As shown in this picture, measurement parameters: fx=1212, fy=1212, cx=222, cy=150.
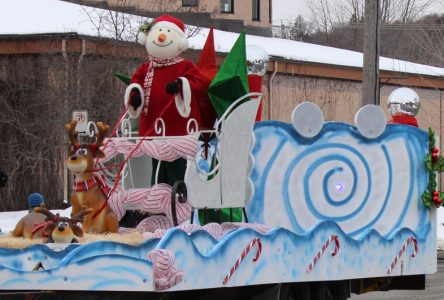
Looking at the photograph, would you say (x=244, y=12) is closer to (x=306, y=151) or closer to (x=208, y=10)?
(x=208, y=10)

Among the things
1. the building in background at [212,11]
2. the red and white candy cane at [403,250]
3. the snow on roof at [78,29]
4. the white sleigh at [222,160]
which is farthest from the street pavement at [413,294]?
the building in background at [212,11]

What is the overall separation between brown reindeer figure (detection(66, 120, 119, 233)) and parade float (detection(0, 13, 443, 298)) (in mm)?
12

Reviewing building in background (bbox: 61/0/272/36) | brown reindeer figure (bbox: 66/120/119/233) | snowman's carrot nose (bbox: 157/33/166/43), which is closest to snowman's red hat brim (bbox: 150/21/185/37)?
snowman's carrot nose (bbox: 157/33/166/43)

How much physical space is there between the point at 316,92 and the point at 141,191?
23179 mm

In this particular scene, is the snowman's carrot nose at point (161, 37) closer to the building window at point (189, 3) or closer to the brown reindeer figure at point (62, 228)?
the brown reindeer figure at point (62, 228)

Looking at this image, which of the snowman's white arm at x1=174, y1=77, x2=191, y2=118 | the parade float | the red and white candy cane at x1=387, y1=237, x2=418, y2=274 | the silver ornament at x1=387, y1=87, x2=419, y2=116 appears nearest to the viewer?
the parade float

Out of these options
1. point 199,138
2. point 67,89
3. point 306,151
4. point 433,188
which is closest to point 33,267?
point 199,138

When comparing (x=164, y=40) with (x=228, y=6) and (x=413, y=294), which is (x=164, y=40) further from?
(x=228, y=6)

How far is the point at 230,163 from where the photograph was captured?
33.8ft

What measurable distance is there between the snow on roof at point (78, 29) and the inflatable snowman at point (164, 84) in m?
16.6

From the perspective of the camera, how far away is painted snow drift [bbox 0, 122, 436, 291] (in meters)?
8.66

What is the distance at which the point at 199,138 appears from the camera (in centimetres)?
1061

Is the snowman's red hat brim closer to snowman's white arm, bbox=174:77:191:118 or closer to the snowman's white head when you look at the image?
the snowman's white head

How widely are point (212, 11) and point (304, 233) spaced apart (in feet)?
96.8
